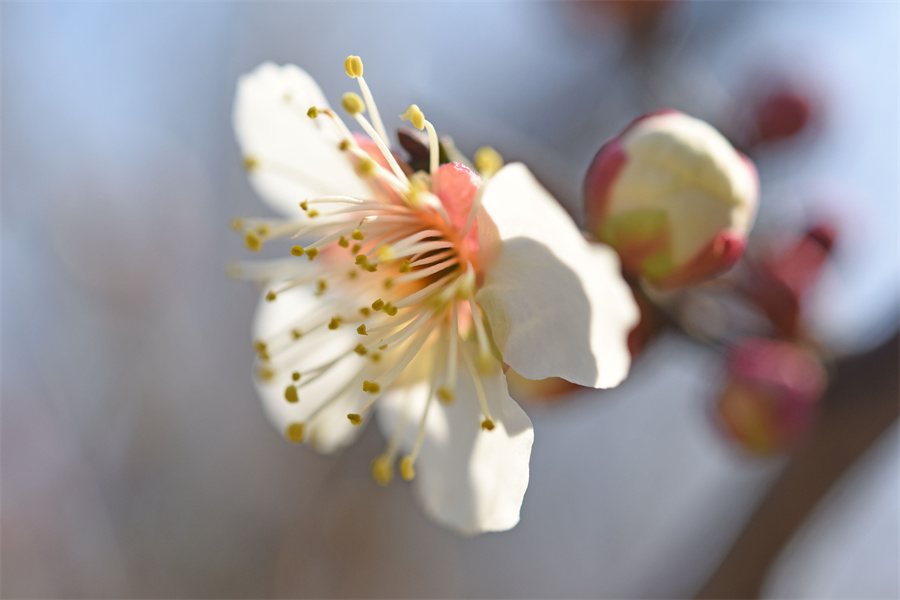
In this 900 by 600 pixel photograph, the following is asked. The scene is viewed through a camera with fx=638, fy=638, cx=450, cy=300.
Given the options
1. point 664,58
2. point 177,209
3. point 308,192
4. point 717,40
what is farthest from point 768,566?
point 177,209

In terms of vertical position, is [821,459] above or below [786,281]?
Answer: below

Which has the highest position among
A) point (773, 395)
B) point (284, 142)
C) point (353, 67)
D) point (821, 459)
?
point (353, 67)

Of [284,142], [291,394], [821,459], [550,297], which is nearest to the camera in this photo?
[550,297]

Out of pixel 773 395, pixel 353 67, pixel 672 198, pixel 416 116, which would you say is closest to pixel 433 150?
pixel 416 116

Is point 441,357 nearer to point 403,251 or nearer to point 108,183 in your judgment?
point 403,251

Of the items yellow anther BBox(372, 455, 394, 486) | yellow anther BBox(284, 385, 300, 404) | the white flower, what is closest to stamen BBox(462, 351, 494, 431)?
the white flower

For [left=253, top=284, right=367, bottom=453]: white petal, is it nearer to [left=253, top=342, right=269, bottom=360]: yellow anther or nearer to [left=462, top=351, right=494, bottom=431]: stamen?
[left=253, top=342, right=269, bottom=360]: yellow anther

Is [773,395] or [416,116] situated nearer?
[416,116]

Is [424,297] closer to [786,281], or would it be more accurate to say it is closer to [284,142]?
[284,142]
